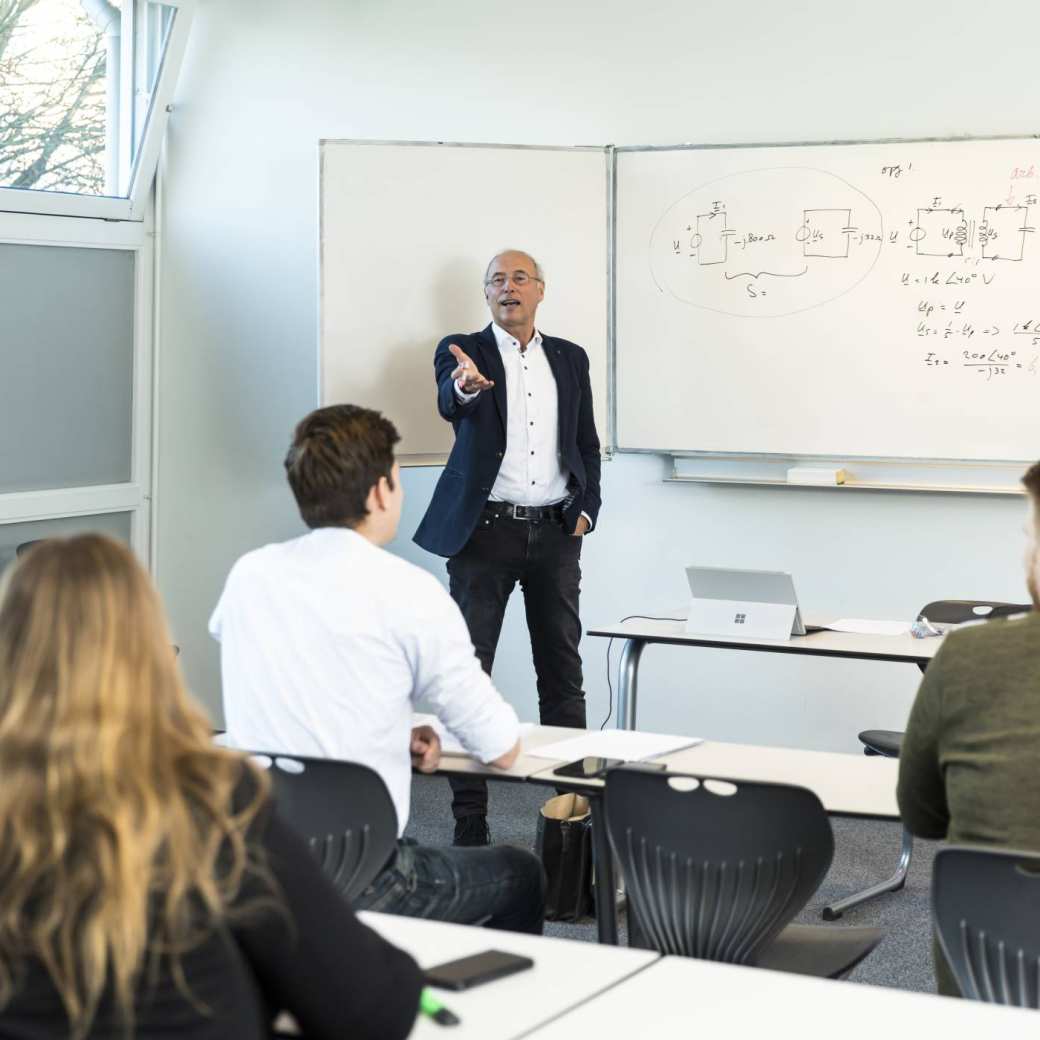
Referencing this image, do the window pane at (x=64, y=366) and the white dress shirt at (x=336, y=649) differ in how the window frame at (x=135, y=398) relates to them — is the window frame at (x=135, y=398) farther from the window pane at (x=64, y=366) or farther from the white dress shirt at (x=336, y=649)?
the white dress shirt at (x=336, y=649)

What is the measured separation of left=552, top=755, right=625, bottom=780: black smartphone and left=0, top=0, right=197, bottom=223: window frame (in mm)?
3633

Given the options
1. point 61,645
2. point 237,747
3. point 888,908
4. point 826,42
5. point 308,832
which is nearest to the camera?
point 61,645

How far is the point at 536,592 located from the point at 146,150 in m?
2.55

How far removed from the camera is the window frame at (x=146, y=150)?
5504mm

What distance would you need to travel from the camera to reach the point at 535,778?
2652 millimetres

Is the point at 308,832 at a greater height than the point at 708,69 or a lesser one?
lesser

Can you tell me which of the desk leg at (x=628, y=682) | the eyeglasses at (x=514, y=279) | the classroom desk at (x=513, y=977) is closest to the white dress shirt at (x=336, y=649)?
the classroom desk at (x=513, y=977)

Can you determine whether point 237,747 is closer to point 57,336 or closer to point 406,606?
point 406,606

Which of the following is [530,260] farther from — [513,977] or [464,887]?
[513,977]

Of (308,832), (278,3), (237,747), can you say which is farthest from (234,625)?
(278,3)

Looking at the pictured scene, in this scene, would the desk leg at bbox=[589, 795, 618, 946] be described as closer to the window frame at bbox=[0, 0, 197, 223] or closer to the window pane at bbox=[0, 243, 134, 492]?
the window pane at bbox=[0, 243, 134, 492]

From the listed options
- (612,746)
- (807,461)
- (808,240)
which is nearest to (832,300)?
(808,240)

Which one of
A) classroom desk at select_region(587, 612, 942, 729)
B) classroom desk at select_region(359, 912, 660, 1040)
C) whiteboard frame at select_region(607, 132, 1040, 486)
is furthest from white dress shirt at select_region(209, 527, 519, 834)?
whiteboard frame at select_region(607, 132, 1040, 486)

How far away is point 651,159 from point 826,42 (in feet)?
2.43
